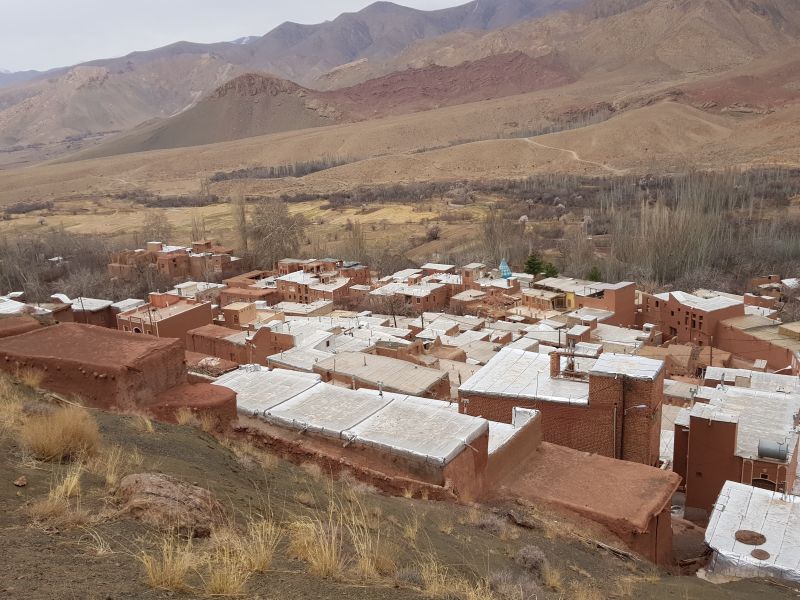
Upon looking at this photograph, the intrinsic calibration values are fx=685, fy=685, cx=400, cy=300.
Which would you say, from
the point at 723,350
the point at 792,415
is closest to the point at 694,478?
the point at 792,415

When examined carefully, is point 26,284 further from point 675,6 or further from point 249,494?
point 675,6

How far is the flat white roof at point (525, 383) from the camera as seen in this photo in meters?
13.2

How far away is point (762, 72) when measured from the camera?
11238 centimetres

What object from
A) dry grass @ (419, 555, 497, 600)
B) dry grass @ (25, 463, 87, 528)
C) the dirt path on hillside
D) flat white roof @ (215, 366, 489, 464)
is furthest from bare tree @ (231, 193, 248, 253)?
the dirt path on hillside

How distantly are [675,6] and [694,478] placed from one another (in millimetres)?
170288

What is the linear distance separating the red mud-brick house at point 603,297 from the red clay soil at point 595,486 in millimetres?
20839

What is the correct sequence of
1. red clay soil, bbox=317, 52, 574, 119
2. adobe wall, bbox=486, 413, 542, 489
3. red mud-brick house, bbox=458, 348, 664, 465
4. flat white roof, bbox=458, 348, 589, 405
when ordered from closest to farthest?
1. adobe wall, bbox=486, 413, 542, 489
2. red mud-brick house, bbox=458, 348, 664, 465
3. flat white roof, bbox=458, 348, 589, 405
4. red clay soil, bbox=317, 52, 574, 119

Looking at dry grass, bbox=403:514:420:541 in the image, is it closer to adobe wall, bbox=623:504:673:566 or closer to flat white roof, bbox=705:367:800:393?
adobe wall, bbox=623:504:673:566

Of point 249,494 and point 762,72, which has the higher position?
point 762,72

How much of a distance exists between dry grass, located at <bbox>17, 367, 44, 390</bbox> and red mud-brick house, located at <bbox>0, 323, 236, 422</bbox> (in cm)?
5

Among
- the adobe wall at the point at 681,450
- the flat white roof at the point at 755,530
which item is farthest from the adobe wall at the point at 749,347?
the flat white roof at the point at 755,530

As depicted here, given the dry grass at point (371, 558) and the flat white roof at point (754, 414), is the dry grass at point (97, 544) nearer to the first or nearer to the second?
the dry grass at point (371, 558)

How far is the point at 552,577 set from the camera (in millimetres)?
6801

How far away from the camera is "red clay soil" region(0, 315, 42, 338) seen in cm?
1072
